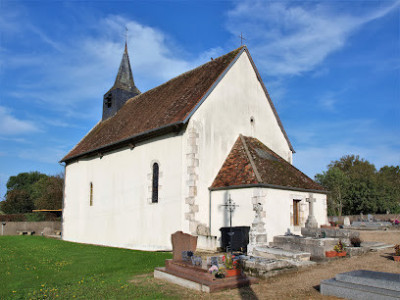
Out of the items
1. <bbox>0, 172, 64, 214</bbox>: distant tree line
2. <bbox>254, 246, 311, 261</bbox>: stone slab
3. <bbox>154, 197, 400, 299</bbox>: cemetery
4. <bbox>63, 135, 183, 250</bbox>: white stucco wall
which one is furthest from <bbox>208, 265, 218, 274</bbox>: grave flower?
<bbox>0, 172, 64, 214</bbox>: distant tree line

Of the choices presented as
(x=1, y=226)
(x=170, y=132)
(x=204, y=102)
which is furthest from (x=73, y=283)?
(x=1, y=226)

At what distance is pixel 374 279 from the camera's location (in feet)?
21.1

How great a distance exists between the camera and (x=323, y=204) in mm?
17047

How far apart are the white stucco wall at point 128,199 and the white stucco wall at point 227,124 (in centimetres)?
90

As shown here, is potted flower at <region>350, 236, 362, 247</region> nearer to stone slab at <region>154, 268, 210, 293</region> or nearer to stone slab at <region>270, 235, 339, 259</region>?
stone slab at <region>270, 235, 339, 259</region>

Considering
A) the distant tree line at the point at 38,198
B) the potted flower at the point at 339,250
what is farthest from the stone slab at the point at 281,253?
the distant tree line at the point at 38,198

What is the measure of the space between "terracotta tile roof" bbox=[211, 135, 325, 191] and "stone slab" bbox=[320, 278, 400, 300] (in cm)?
636

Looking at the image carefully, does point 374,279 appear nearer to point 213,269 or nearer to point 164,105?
point 213,269

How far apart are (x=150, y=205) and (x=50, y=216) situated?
24.1 m

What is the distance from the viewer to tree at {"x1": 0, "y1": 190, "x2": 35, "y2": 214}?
50438 mm

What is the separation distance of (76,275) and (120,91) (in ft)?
58.6

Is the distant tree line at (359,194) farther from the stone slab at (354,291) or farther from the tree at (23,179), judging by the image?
the tree at (23,179)

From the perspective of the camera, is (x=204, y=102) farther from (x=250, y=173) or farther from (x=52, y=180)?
(x=52, y=180)

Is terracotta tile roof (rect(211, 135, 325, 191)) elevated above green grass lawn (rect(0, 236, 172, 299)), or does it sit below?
above
